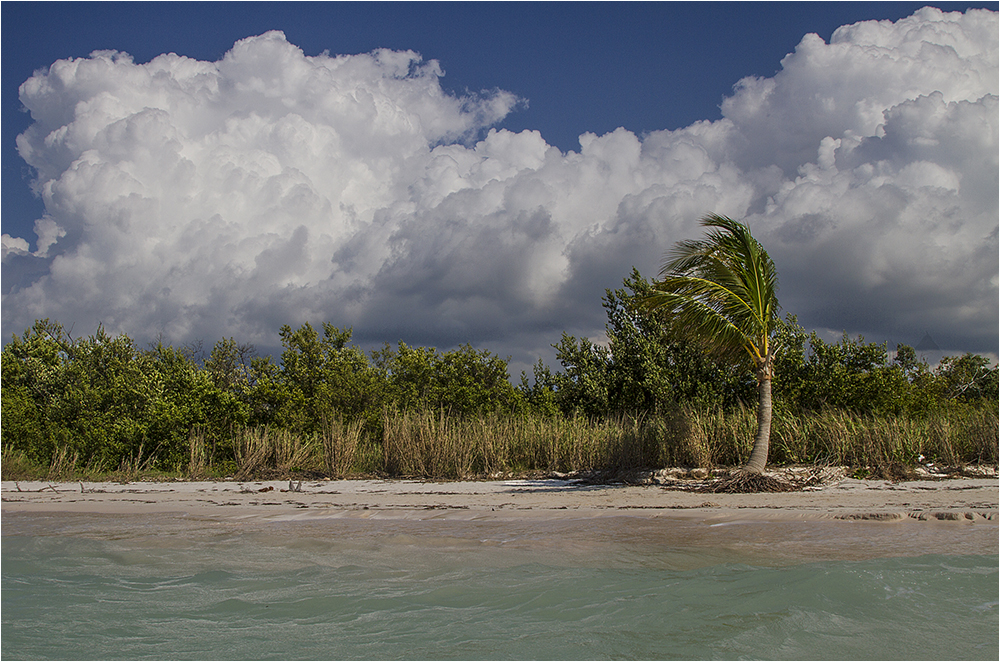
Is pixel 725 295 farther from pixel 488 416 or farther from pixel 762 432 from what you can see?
pixel 488 416

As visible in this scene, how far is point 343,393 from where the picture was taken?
50.7 feet

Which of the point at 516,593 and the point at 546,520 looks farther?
the point at 546,520

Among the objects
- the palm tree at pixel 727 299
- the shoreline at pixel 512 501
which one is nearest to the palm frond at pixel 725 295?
the palm tree at pixel 727 299

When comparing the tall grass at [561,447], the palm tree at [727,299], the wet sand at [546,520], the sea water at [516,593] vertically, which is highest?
the palm tree at [727,299]

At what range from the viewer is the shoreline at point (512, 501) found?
8188mm

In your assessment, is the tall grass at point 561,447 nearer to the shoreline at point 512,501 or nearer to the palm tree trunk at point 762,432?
the shoreline at point 512,501

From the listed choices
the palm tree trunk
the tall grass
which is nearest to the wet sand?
the palm tree trunk

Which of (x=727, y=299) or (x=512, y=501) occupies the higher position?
(x=727, y=299)

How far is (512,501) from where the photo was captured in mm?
9750

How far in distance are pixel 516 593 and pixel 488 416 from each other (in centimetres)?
873

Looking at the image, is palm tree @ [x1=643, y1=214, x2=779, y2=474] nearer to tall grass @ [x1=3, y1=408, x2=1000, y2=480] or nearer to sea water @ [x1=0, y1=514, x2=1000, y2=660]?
tall grass @ [x1=3, y1=408, x2=1000, y2=480]

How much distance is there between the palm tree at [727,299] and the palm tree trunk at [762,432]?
2 centimetres

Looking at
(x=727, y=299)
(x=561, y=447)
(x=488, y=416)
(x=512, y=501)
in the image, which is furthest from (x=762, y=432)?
(x=488, y=416)

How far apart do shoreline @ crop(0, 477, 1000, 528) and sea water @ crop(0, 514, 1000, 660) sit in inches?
27.0
